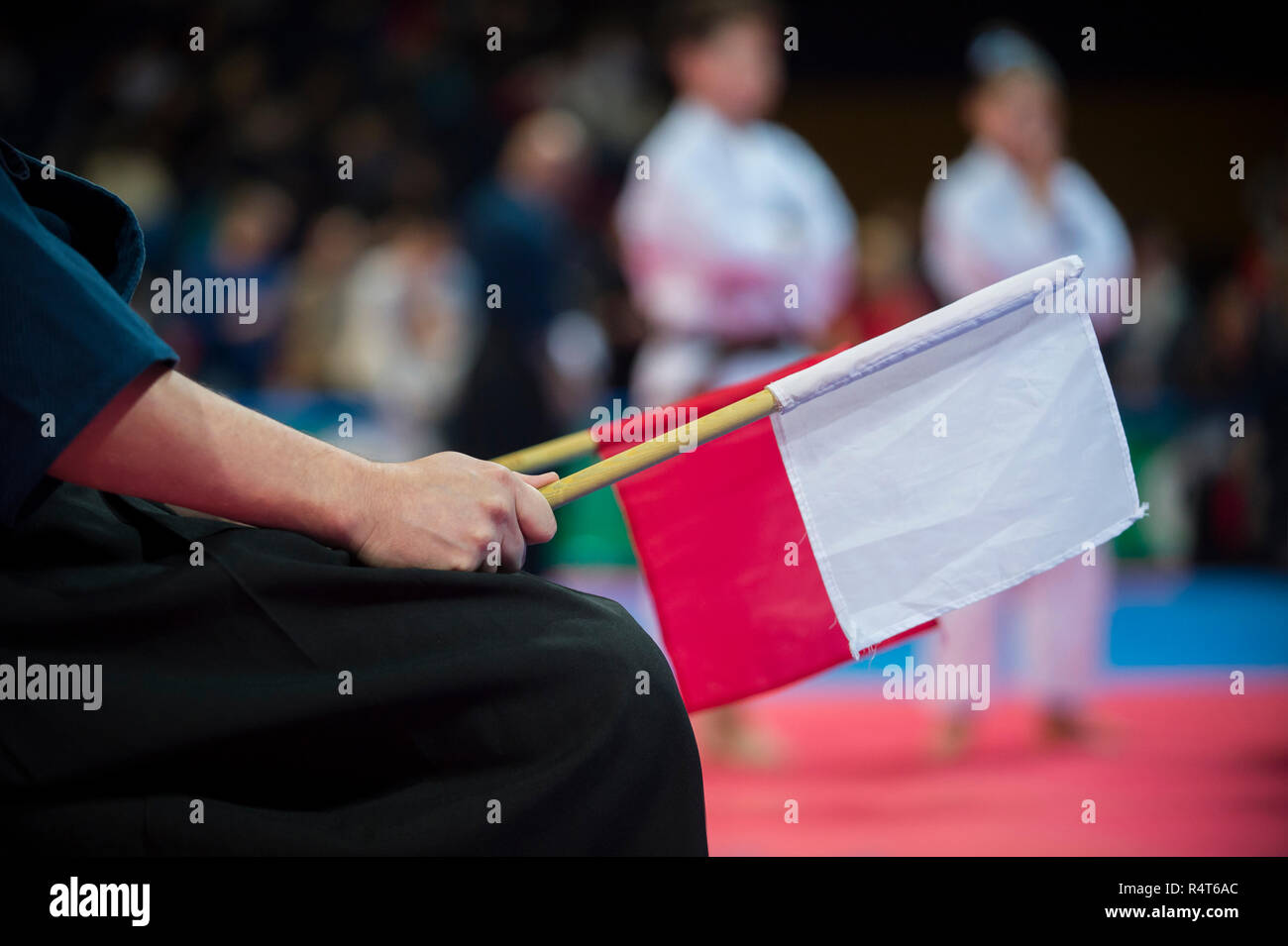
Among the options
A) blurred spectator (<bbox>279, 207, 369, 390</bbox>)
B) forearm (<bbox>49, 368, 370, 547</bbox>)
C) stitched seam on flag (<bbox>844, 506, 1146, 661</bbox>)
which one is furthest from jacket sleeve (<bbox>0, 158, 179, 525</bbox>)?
blurred spectator (<bbox>279, 207, 369, 390</bbox>)

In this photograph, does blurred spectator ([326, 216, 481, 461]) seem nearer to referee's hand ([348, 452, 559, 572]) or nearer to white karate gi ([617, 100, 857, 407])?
white karate gi ([617, 100, 857, 407])

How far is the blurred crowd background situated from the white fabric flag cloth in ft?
10.0

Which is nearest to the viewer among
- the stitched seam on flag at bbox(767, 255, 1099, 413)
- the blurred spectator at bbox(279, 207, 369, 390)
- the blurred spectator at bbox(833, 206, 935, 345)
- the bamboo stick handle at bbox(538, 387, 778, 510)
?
the bamboo stick handle at bbox(538, 387, 778, 510)

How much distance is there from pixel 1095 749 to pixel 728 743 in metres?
0.94

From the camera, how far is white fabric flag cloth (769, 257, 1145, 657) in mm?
1311

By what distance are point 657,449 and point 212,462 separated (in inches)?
17.1

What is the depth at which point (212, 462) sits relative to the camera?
A: 0.94 metres

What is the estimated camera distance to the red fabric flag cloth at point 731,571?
133 centimetres

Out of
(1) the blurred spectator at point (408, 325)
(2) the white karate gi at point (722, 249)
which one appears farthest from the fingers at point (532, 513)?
(1) the blurred spectator at point (408, 325)

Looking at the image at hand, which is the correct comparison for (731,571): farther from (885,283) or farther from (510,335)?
(885,283)

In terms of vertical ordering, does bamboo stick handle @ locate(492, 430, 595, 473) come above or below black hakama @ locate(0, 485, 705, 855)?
above

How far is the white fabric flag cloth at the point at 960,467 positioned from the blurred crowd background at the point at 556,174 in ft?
10.0

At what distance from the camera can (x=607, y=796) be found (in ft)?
3.07

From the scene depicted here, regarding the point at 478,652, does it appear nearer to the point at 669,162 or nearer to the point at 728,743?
the point at 728,743
